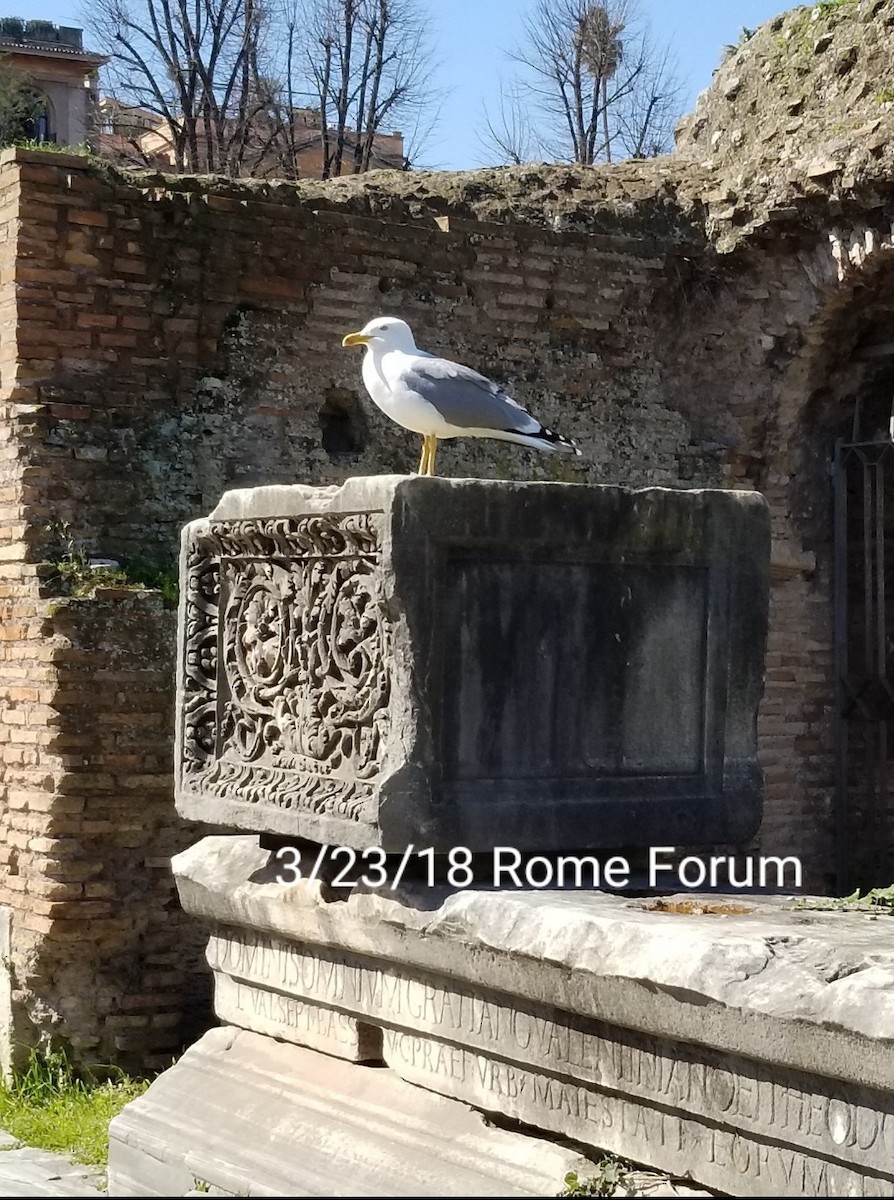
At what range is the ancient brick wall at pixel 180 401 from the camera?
19.8 ft

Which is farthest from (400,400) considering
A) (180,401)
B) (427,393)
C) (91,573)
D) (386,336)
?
(180,401)

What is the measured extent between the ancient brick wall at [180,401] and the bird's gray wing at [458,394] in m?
1.98

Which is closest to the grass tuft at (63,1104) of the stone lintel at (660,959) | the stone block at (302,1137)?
the stone block at (302,1137)

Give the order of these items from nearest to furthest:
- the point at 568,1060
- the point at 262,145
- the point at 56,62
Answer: the point at 568,1060 < the point at 262,145 < the point at 56,62

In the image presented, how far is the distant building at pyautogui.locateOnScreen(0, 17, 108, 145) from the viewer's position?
29.3 metres

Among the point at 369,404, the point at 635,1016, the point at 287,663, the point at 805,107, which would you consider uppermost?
the point at 805,107

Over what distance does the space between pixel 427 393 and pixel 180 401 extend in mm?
2268

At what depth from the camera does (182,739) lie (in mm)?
4480

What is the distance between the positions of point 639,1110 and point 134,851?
313 centimetres

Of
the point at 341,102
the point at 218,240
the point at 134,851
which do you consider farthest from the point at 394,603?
the point at 341,102

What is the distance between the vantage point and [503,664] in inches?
149

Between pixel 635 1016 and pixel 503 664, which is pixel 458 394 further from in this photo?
pixel 635 1016

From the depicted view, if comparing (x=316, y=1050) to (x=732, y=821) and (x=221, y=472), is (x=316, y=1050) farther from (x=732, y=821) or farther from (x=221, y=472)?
(x=221, y=472)

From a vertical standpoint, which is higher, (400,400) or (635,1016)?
(400,400)
